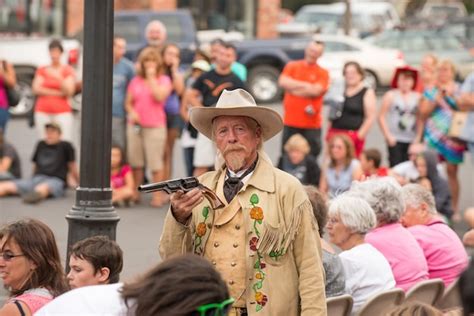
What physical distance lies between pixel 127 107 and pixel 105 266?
29.1 ft

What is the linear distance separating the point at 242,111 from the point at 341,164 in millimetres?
7879

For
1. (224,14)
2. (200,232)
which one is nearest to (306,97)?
(200,232)

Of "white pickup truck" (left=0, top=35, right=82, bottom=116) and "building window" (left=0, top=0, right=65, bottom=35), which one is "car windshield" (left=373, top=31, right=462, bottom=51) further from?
"white pickup truck" (left=0, top=35, right=82, bottom=116)

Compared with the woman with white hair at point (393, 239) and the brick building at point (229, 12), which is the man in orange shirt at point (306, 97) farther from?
the brick building at point (229, 12)

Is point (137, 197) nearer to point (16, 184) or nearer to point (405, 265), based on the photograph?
point (16, 184)

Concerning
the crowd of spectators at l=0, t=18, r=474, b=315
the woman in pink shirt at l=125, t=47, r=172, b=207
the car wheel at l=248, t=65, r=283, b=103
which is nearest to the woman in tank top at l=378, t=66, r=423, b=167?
the crowd of spectators at l=0, t=18, r=474, b=315

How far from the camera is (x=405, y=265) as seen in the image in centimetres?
796

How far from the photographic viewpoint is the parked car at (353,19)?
37500 millimetres

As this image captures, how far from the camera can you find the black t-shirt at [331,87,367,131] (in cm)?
1441

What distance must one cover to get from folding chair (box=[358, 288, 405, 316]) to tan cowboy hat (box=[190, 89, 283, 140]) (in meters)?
1.46

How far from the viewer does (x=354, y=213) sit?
7.34 meters

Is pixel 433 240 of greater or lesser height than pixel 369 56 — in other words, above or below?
below

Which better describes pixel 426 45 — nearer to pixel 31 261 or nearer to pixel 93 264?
pixel 93 264

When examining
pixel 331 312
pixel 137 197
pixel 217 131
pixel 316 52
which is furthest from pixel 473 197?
pixel 217 131
